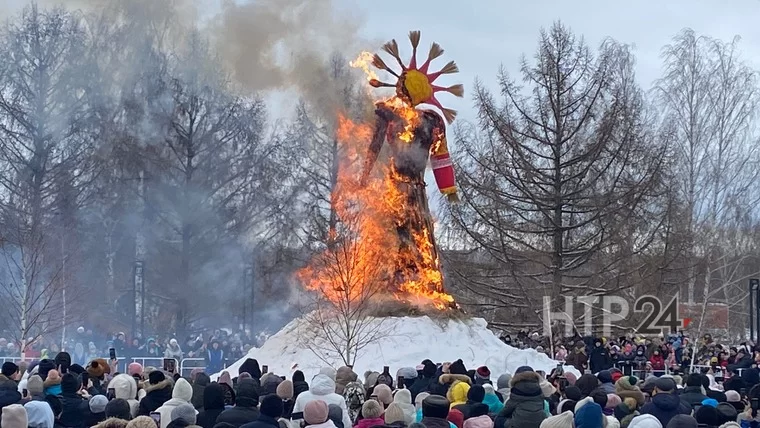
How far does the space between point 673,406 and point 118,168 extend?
94.4 feet

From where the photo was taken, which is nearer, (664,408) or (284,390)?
(664,408)

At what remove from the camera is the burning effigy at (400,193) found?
21141mm

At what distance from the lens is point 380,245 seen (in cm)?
2125

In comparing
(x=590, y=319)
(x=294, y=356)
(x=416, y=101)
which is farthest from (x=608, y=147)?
(x=294, y=356)

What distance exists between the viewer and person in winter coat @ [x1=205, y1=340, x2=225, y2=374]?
22.8 metres

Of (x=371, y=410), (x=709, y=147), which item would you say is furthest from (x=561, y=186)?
(x=371, y=410)

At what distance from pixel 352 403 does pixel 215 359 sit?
1362 centimetres

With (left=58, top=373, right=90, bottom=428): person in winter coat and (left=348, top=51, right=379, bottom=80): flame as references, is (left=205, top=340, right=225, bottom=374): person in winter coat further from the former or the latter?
(left=58, top=373, right=90, bottom=428): person in winter coat

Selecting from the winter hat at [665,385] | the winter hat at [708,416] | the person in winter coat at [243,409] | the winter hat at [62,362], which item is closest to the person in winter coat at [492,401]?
the winter hat at [665,385]

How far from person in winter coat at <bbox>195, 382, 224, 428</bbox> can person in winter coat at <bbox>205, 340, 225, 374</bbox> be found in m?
14.9

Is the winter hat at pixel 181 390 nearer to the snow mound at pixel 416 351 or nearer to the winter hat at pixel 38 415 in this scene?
the winter hat at pixel 38 415

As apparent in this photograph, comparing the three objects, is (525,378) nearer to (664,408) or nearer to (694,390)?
(664,408)

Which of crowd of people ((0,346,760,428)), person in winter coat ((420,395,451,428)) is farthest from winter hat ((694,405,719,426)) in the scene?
person in winter coat ((420,395,451,428))

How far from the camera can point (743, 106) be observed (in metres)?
35.4
